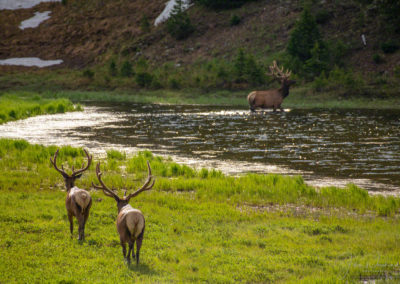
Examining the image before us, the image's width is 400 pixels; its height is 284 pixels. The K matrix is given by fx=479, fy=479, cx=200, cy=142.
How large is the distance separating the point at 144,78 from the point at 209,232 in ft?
145

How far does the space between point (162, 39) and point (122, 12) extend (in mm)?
16991

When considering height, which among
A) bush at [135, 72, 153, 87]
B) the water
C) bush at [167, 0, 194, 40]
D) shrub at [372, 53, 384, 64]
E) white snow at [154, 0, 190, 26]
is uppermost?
white snow at [154, 0, 190, 26]

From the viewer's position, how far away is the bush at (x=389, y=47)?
42.9 metres

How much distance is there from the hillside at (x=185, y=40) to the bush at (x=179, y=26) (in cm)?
81

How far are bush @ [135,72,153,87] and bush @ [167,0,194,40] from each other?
13556mm

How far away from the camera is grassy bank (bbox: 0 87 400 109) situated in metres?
36.9

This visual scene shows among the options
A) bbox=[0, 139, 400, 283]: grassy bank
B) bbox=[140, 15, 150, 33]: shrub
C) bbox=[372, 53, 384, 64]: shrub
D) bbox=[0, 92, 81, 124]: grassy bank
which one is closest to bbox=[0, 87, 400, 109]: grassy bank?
bbox=[372, 53, 384, 64]: shrub

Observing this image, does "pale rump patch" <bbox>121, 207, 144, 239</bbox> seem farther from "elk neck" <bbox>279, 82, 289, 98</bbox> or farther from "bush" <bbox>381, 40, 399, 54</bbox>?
"bush" <bbox>381, 40, 399, 54</bbox>

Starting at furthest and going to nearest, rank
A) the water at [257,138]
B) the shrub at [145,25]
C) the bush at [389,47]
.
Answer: the shrub at [145,25], the bush at [389,47], the water at [257,138]

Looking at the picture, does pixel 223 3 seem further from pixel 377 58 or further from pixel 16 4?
pixel 16 4

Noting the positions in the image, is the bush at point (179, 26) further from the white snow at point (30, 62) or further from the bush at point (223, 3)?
the white snow at point (30, 62)

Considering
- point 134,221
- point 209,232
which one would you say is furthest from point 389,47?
point 134,221

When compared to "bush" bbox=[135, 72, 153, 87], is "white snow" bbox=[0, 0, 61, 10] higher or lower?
higher

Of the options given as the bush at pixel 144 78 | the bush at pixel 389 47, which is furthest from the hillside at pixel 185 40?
the bush at pixel 389 47
